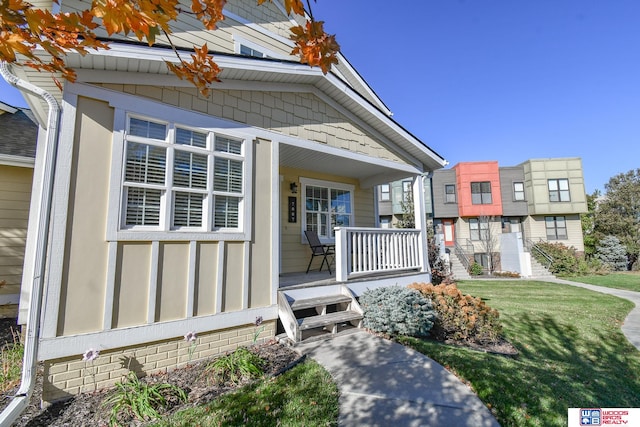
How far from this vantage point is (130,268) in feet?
11.7

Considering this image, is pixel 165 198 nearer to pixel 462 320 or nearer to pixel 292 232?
pixel 292 232

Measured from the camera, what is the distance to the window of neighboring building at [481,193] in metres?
21.4

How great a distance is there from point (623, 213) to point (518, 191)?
6908 millimetres

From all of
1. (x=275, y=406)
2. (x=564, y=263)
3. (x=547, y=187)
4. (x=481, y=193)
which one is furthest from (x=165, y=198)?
(x=547, y=187)

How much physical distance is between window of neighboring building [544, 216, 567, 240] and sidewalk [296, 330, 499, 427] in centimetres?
2282

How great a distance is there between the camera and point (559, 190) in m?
20.7

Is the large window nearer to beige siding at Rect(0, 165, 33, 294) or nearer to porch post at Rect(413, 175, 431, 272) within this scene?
porch post at Rect(413, 175, 431, 272)

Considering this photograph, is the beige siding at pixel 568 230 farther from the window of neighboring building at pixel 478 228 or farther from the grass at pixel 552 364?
the grass at pixel 552 364

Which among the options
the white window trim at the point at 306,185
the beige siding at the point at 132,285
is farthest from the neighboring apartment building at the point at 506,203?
the beige siding at the point at 132,285

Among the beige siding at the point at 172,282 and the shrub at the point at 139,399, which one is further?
A: the beige siding at the point at 172,282

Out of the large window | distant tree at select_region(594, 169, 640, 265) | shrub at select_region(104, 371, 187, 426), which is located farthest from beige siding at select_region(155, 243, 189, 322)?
distant tree at select_region(594, 169, 640, 265)

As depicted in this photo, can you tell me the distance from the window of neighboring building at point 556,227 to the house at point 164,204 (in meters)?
21.2

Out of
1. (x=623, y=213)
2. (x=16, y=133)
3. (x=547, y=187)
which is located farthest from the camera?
(x=547, y=187)

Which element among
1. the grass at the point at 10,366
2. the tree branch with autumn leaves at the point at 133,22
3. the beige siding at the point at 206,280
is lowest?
the grass at the point at 10,366
